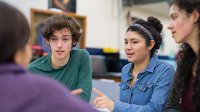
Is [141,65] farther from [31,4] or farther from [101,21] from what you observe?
[101,21]

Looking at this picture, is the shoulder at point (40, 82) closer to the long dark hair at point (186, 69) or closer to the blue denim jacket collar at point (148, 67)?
the long dark hair at point (186, 69)

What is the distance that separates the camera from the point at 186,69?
53.4 inches

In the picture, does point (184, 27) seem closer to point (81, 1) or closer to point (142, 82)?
point (142, 82)

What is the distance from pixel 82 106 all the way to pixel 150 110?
2.54 ft

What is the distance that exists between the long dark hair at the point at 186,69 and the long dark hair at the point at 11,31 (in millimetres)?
858

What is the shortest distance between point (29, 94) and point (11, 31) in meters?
0.15

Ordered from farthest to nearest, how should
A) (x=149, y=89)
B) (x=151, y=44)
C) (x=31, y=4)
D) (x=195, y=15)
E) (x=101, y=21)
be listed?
(x=101, y=21) → (x=31, y=4) → (x=151, y=44) → (x=149, y=89) → (x=195, y=15)

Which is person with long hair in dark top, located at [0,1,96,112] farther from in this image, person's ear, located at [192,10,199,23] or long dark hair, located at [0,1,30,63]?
person's ear, located at [192,10,199,23]

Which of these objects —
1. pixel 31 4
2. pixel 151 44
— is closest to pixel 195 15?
pixel 151 44

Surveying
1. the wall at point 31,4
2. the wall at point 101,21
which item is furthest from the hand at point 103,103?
the wall at point 101,21

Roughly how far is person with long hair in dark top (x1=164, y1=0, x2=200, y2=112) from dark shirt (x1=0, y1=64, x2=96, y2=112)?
78cm

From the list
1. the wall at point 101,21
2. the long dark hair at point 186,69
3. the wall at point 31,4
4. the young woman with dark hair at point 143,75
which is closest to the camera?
the long dark hair at point 186,69

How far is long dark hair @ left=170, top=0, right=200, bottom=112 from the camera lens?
4.06 feet

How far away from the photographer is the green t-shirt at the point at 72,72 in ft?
5.32
